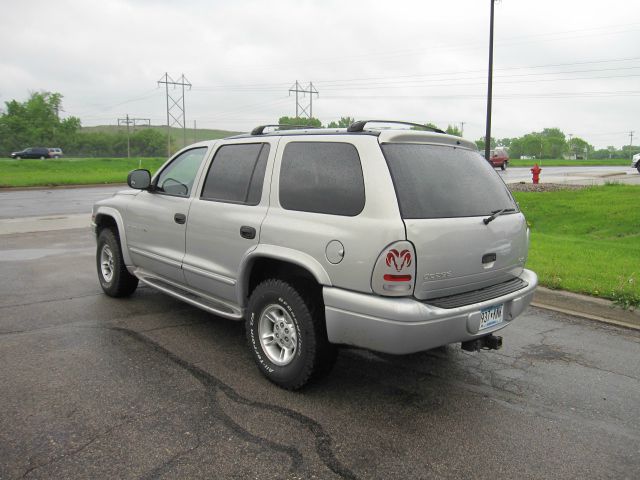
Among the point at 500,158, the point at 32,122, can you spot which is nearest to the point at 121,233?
the point at 500,158

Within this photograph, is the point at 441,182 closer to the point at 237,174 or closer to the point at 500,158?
the point at 237,174

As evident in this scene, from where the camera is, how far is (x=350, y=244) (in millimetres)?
3332

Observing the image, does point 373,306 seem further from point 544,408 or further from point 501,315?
point 544,408

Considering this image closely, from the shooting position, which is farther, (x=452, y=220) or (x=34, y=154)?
(x=34, y=154)

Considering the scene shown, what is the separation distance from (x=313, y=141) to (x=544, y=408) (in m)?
2.42

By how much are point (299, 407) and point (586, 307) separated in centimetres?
387

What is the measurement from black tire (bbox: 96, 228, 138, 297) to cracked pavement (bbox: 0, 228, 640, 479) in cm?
60

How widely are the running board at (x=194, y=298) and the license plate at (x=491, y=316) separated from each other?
1803 millimetres

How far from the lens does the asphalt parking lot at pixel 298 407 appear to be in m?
2.88

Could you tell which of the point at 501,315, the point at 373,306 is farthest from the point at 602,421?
the point at 373,306

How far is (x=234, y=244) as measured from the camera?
4156 millimetres

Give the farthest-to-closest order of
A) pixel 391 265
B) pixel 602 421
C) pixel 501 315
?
pixel 501 315 < pixel 602 421 < pixel 391 265

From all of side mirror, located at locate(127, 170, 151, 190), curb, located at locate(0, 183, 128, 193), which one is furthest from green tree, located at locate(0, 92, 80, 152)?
side mirror, located at locate(127, 170, 151, 190)

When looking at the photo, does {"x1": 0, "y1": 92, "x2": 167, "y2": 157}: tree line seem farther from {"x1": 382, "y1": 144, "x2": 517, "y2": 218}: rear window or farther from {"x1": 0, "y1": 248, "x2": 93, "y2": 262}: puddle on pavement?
{"x1": 382, "y1": 144, "x2": 517, "y2": 218}: rear window
